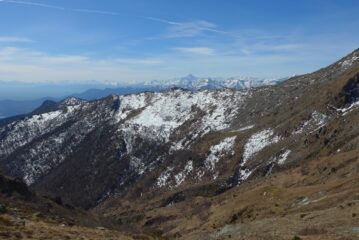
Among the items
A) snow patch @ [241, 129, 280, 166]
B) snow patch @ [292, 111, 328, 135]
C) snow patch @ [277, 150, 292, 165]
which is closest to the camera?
snow patch @ [277, 150, 292, 165]

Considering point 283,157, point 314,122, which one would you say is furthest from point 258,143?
point 283,157

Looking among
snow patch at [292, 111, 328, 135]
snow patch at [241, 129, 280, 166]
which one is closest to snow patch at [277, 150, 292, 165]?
snow patch at [292, 111, 328, 135]

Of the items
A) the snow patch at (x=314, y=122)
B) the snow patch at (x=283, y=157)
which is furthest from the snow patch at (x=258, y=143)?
the snow patch at (x=283, y=157)

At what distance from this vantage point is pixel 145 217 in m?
160

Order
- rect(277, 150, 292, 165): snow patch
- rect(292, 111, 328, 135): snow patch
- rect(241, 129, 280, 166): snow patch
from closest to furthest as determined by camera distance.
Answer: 1. rect(277, 150, 292, 165): snow patch
2. rect(292, 111, 328, 135): snow patch
3. rect(241, 129, 280, 166): snow patch

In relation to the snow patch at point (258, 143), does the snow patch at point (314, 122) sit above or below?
above

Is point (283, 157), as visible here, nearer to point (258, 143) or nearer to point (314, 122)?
point (314, 122)

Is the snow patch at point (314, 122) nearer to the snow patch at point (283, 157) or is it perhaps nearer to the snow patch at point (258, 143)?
the snow patch at point (258, 143)

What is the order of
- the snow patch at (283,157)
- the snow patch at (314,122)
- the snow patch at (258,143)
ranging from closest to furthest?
the snow patch at (283,157), the snow patch at (314,122), the snow patch at (258,143)

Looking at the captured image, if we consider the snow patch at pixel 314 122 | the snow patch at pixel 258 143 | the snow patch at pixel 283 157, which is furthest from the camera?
the snow patch at pixel 258 143

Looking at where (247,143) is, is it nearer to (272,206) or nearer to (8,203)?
(272,206)

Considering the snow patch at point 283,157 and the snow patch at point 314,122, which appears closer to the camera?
the snow patch at point 283,157

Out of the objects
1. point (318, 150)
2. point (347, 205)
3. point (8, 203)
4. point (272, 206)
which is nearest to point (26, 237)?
point (8, 203)

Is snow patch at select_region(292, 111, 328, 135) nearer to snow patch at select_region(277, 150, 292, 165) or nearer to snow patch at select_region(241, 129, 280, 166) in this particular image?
snow patch at select_region(241, 129, 280, 166)
